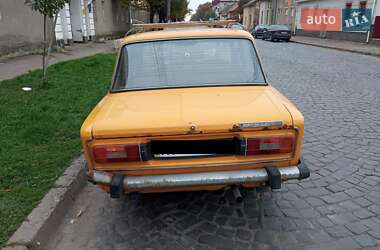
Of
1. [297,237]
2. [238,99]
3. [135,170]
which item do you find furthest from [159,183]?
[297,237]

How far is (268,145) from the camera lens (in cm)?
279

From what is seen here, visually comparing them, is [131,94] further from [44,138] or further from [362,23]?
[362,23]

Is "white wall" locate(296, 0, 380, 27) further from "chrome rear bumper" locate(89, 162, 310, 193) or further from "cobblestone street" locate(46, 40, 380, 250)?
"chrome rear bumper" locate(89, 162, 310, 193)

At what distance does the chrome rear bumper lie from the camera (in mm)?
2758

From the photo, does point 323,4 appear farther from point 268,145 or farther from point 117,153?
point 117,153

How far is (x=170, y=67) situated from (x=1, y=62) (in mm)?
10413

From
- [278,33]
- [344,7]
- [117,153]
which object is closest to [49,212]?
[117,153]

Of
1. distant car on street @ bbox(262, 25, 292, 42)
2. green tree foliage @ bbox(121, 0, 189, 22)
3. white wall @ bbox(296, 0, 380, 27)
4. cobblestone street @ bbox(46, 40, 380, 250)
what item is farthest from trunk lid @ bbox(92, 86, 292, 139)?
green tree foliage @ bbox(121, 0, 189, 22)

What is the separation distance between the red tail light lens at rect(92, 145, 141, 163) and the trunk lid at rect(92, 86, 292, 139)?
0.32 ft

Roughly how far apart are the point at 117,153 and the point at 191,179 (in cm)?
64

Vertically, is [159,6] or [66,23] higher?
[159,6]

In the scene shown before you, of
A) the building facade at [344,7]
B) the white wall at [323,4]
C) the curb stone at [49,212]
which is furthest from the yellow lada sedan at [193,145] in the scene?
the white wall at [323,4]

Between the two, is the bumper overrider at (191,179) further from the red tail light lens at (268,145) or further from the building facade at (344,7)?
the building facade at (344,7)

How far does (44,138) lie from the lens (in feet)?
16.3
